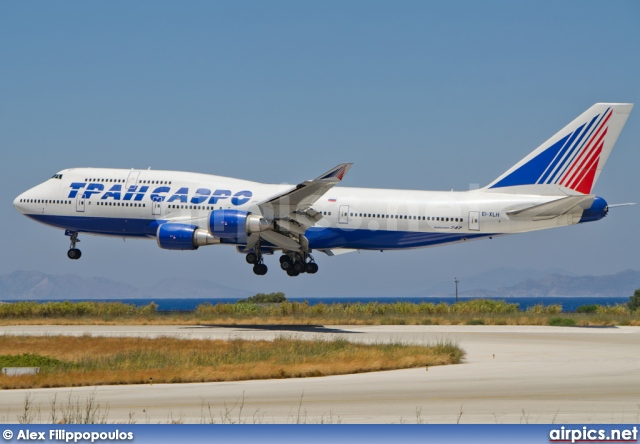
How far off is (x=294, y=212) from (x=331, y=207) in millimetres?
2955

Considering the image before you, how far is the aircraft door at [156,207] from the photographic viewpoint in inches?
1986

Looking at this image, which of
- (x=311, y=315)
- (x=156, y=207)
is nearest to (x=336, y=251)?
(x=311, y=315)

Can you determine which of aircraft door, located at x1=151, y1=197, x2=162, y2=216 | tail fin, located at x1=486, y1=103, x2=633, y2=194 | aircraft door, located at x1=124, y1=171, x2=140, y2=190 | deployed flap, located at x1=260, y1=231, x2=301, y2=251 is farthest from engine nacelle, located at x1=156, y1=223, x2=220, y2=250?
tail fin, located at x1=486, y1=103, x2=633, y2=194

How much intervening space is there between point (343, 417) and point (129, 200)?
1326 inches

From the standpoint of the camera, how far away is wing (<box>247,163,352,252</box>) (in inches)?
1779

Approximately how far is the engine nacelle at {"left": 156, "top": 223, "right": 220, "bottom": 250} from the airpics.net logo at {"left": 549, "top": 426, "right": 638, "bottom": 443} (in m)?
33.7

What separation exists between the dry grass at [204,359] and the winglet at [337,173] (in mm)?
9687

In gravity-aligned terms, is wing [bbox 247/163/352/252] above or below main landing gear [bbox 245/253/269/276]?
above

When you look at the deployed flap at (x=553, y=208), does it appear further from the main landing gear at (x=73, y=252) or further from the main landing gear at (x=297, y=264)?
the main landing gear at (x=73, y=252)

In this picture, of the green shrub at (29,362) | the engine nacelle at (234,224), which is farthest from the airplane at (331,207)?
the green shrub at (29,362)

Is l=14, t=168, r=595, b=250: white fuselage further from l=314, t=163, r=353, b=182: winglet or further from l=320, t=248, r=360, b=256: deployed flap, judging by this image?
l=314, t=163, r=353, b=182: winglet

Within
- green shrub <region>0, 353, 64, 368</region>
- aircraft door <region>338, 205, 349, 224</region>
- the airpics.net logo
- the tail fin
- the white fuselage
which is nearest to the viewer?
the airpics.net logo

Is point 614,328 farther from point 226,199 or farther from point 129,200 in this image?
point 129,200

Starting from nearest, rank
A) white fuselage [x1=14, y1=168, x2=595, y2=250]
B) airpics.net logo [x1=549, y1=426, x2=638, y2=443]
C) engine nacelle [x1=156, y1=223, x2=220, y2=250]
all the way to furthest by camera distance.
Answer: airpics.net logo [x1=549, y1=426, x2=638, y2=443] → engine nacelle [x1=156, y1=223, x2=220, y2=250] → white fuselage [x1=14, y1=168, x2=595, y2=250]
